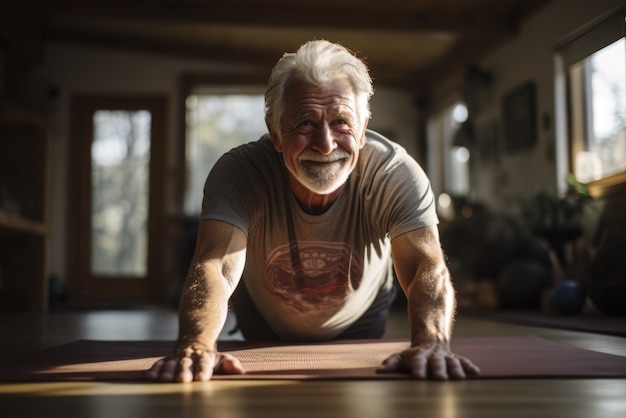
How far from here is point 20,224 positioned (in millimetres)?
5637

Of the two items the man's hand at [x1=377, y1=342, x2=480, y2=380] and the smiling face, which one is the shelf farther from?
the man's hand at [x1=377, y1=342, x2=480, y2=380]

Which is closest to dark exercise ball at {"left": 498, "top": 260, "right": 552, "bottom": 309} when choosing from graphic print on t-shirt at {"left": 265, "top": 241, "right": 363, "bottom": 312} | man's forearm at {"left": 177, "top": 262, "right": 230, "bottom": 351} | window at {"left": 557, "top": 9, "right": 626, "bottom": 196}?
window at {"left": 557, "top": 9, "right": 626, "bottom": 196}

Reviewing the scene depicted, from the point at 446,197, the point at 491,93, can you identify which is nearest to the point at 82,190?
the point at 446,197

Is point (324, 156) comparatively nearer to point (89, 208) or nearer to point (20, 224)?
point (20, 224)

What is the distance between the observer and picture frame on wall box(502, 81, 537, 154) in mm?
6645

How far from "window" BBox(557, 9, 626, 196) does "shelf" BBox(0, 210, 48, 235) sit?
4.33 meters

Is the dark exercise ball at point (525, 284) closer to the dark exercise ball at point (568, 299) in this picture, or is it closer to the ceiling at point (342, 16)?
the dark exercise ball at point (568, 299)

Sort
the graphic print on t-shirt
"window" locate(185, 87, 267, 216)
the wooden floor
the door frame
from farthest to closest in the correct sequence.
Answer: "window" locate(185, 87, 267, 216) < the door frame < the graphic print on t-shirt < the wooden floor

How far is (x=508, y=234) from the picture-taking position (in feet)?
23.9

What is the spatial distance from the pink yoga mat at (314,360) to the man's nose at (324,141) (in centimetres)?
57

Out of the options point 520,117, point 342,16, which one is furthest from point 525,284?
point 342,16

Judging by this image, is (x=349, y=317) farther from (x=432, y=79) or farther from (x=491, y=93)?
(x=432, y=79)

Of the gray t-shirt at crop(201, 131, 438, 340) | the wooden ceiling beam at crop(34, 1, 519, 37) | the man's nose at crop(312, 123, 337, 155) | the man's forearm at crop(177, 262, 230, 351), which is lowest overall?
the man's forearm at crop(177, 262, 230, 351)

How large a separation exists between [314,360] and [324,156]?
1.90 feet
